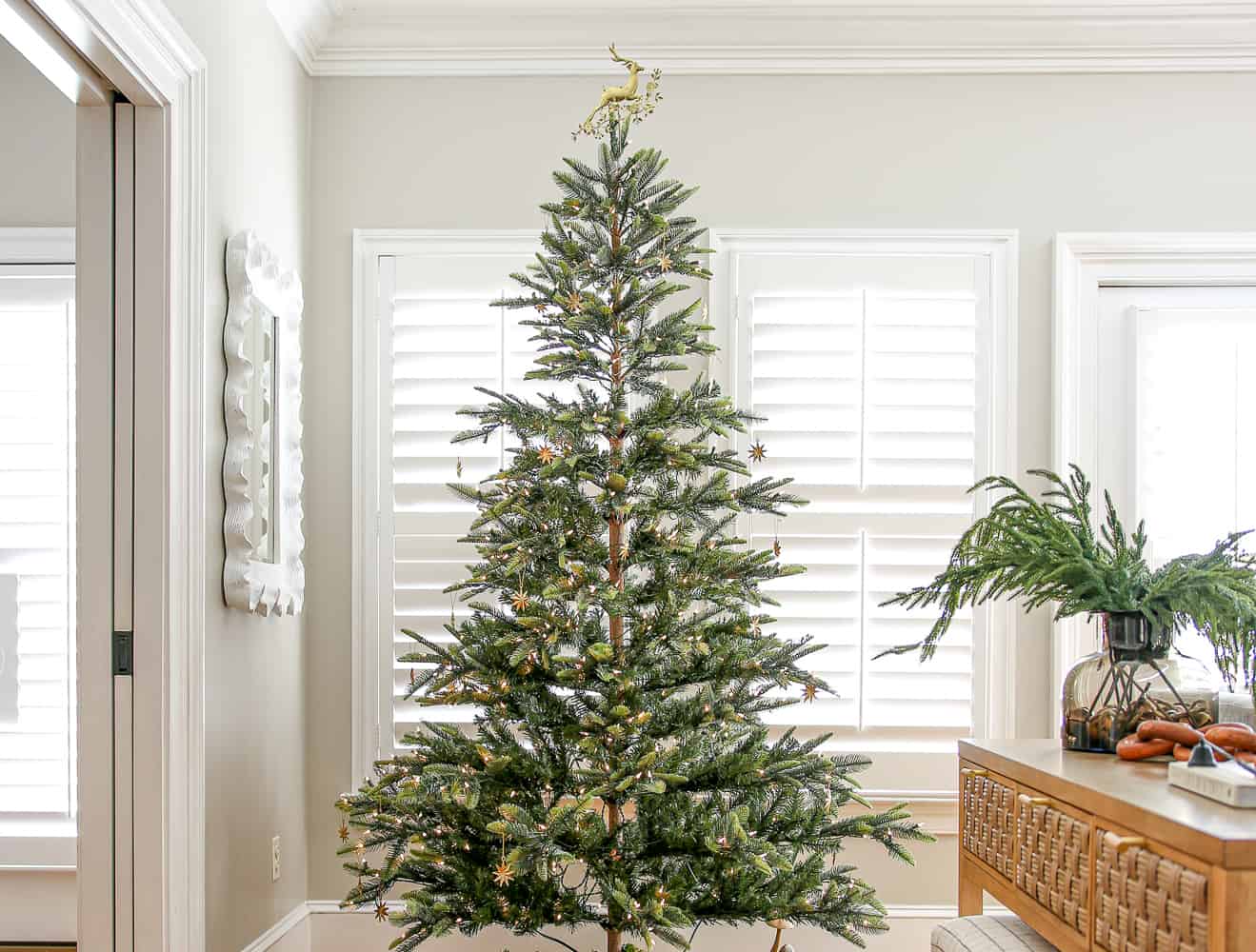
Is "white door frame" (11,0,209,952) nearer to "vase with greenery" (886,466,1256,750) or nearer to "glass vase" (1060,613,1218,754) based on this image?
"vase with greenery" (886,466,1256,750)

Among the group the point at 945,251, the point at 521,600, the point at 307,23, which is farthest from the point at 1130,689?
the point at 307,23

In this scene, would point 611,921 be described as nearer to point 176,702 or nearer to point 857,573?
point 176,702

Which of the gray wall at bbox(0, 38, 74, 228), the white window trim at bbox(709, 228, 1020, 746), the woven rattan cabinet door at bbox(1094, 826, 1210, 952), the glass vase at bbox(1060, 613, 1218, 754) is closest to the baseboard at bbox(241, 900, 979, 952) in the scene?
the white window trim at bbox(709, 228, 1020, 746)

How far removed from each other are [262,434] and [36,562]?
0.93 m

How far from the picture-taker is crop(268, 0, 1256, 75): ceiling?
3234 millimetres

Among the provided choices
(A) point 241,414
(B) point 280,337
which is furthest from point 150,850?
(B) point 280,337

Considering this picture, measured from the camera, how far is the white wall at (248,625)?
2.50 meters

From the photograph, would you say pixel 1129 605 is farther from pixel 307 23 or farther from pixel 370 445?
pixel 307 23

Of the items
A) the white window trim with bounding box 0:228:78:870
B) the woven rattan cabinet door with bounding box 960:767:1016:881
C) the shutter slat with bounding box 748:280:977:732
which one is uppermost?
the shutter slat with bounding box 748:280:977:732

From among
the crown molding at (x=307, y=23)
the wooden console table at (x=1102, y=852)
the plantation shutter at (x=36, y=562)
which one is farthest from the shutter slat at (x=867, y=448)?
the plantation shutter at (x=36, y=562)

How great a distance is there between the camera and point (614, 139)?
2.55m

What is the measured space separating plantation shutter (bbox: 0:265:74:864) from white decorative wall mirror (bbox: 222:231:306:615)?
2.22ft

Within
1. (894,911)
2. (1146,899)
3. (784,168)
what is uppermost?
(784,168)

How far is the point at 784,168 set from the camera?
3.34 m
